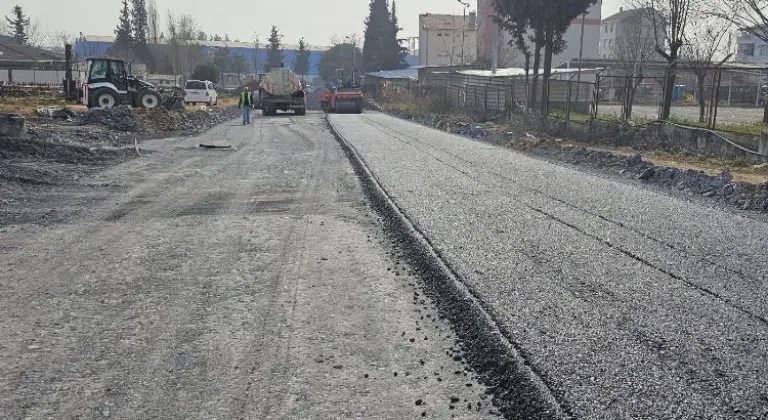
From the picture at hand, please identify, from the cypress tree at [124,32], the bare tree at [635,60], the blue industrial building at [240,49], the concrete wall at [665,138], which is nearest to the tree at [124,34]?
the cypress tree at [124,32]

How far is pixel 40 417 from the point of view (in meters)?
4.21

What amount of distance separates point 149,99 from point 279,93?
27.4 ft

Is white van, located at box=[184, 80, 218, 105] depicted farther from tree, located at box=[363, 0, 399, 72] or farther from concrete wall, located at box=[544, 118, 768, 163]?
tree, located at box=[363, 0, 399, 72]

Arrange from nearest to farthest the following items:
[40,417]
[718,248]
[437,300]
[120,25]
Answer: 1. [40,417]
2. [437,300]
3. [718,248]
4. [120,25]

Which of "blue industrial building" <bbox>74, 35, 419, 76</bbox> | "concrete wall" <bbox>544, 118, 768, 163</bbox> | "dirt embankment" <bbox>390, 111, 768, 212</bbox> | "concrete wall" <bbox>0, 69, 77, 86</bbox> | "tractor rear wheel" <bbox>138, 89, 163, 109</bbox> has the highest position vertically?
"blue industrial building" <bbox>74, 35, 419, 76</bbox>

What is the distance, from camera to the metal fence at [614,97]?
21.5m

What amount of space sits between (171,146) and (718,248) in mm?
17319

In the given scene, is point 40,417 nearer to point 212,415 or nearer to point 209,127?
point 212,415

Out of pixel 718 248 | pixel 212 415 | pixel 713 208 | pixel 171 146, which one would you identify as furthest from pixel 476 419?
pixel 171 146

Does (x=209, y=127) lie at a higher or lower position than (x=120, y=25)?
lower

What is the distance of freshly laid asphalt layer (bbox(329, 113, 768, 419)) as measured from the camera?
15.1 feet

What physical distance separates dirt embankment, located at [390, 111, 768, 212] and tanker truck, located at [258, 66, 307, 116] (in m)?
18.0

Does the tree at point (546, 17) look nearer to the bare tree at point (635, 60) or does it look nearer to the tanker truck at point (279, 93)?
the bare tree at point (635, 60)

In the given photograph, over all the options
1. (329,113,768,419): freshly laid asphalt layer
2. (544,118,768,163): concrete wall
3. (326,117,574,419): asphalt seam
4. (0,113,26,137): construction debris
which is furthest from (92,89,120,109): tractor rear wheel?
(326,117,574,419): asphalt seam
